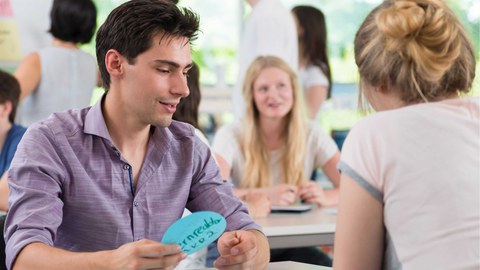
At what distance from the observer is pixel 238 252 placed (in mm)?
1785

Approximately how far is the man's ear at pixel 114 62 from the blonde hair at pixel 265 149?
150cm

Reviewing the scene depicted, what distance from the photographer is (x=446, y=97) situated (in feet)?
4.90

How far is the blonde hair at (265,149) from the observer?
11.0ft

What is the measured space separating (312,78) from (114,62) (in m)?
2.97

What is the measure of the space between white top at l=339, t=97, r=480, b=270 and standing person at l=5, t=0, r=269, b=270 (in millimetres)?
496

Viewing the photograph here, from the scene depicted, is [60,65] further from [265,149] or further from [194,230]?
[194,230]

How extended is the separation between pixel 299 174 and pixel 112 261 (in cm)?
196

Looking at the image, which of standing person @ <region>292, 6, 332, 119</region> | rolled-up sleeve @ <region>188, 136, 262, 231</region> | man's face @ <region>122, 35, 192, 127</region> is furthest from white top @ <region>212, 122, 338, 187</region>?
man's face @ <region>122, 35, 192, 127</region>

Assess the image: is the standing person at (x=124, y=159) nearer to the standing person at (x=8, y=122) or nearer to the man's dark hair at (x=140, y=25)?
the man's dark hair at (x=140, y=25)

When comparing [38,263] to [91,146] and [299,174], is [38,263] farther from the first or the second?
[299,174]

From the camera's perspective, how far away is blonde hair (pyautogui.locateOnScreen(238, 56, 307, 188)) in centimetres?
335

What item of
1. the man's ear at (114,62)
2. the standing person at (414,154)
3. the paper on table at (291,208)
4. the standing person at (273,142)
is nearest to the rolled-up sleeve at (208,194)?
the man's ear at (114,62)

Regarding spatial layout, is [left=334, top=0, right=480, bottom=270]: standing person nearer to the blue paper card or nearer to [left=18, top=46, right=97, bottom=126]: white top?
the blue paper card

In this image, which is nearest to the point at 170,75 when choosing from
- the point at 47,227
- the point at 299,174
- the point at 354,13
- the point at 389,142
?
the point at 47,227
